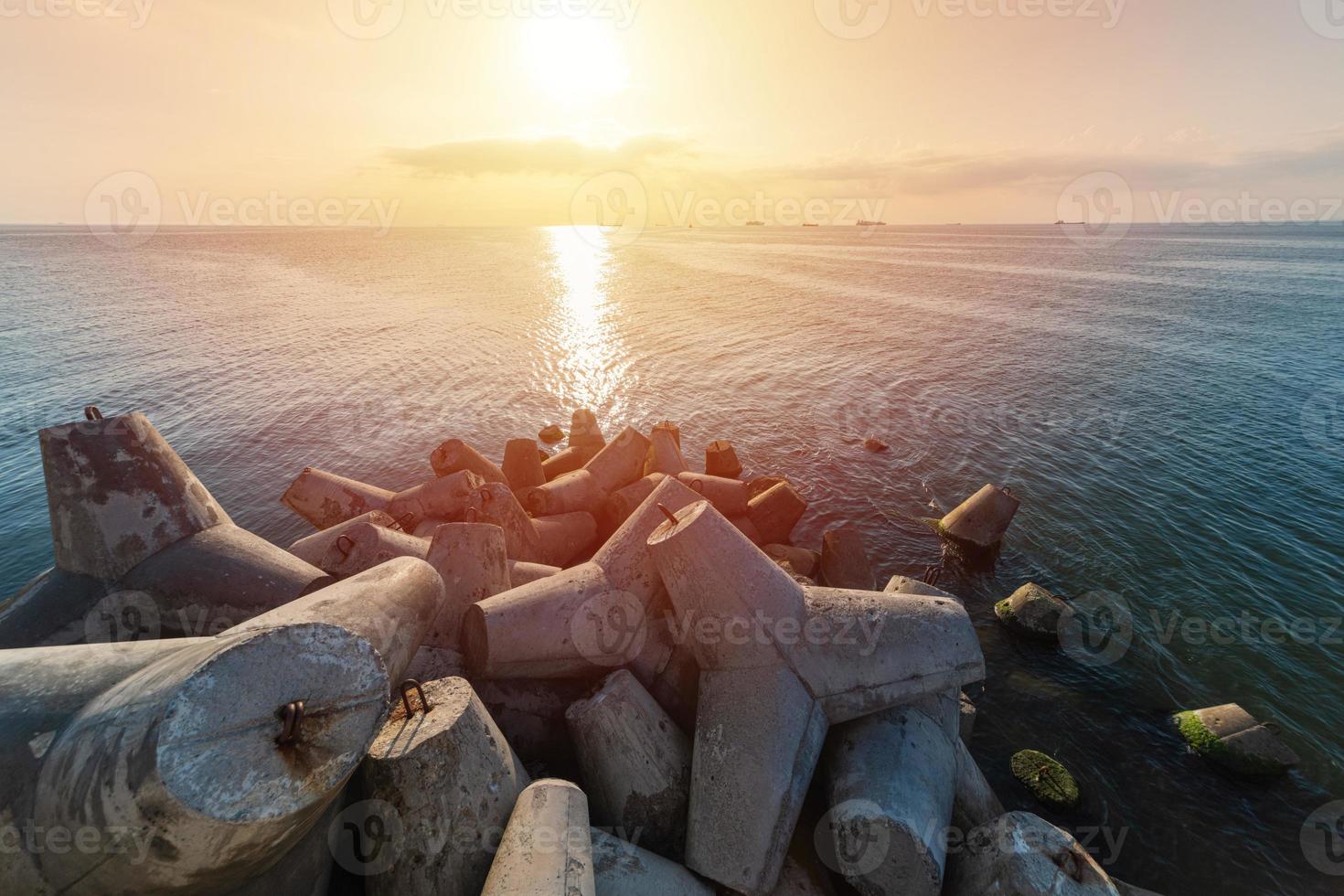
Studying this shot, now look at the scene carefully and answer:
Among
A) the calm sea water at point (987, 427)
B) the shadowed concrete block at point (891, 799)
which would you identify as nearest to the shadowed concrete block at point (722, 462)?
the calm sea water at point (987, 427)

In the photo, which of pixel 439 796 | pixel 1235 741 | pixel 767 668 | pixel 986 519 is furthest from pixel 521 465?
pixel 1235 741

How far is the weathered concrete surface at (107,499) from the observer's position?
5777 mm

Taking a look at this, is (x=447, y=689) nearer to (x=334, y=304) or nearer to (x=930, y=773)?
(x=930, y=773)

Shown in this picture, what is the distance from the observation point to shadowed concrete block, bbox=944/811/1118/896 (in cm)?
432

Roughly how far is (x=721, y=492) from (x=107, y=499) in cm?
→ 847

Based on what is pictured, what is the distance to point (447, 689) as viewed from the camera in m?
4.48

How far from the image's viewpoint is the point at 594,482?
11.0 meters

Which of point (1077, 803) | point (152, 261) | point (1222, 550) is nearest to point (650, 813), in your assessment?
point (1077, 803)

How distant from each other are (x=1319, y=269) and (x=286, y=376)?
331 ft

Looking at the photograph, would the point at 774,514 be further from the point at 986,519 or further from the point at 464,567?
the point at 464,567

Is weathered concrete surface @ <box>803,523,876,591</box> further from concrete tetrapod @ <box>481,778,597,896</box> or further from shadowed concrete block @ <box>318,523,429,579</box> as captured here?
concrete tetrapod @ <box>481,778,597,896</box>

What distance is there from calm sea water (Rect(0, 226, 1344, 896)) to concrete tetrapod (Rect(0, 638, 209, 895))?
929 cm

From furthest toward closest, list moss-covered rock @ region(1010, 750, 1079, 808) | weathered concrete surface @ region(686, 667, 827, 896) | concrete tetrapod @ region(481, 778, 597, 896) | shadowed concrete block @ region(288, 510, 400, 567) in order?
shadowed concrete block @ region(288, 510, 400, 567)
moss-covered rock @ region(1010, 750, 1079, 808)
weathered concrete surface @ region(686, 667, 827, 896)
concrete tetrapod @ region(481, 778, 597, 896)

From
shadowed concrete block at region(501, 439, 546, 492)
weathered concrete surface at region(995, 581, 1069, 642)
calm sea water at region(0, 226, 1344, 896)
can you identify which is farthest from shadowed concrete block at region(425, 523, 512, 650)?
weathered concrete surface at region(995, 581, 1069, 642)
